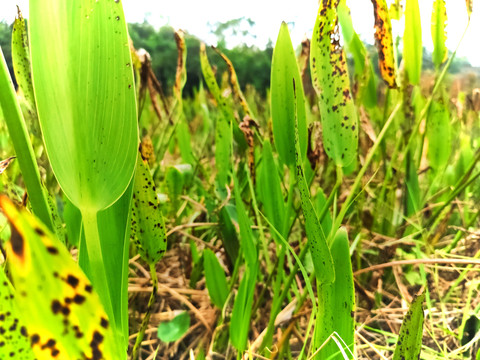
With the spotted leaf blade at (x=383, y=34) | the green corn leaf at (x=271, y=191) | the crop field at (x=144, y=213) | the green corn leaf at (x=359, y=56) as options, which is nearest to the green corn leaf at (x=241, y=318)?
the crop field at (x=144, y=213)

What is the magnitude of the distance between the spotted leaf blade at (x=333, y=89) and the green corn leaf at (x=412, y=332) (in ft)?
0.57

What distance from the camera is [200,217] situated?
94 cm

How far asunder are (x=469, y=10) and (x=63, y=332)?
69cm

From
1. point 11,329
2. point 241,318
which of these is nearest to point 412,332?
point 241,318

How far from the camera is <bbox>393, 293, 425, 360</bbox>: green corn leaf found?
372 mm

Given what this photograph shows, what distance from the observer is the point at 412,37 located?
64cm

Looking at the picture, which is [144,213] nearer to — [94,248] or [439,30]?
[94,248]

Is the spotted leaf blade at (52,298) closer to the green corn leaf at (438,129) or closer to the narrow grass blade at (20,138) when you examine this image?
the narrow grass blade at (20,138)

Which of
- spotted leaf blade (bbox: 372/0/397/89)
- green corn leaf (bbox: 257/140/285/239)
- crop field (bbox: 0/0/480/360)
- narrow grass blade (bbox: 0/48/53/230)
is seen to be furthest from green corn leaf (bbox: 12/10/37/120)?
spotted leaf blade (bbox: 372/0/397/89)

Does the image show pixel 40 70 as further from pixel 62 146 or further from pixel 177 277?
pixel 177 277

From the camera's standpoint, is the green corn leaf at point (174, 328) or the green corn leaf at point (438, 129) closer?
the green corn leaf at point (174, 328)

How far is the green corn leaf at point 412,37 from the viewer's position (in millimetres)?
636

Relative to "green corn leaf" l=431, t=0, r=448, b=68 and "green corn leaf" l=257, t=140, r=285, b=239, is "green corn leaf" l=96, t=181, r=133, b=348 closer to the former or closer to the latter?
"green corn leaf" l=257, t=140, r=285, b=239

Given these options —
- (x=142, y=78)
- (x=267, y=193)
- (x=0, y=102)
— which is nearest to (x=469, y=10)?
(x=267, y=193)
